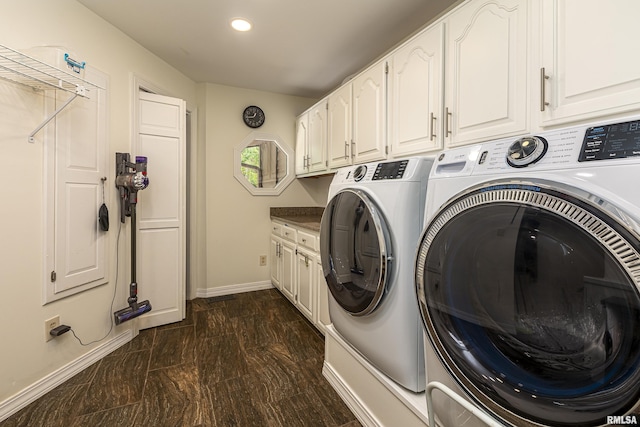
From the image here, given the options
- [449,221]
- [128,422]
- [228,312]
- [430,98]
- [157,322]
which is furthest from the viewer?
[228,312]

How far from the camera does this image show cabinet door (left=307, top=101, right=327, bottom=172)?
9.06 ft

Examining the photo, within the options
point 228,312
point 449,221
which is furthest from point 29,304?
point 449,221

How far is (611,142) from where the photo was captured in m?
0.61

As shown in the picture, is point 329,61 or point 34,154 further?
point 329,61

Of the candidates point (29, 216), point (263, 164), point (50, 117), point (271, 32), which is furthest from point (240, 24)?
point (29, 216)

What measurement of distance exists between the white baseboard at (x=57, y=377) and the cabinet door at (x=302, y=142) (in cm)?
222

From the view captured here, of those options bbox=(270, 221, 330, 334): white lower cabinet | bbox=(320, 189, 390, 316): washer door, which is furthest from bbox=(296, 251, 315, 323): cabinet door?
bbox=(320, 189, 390, 316): washer door

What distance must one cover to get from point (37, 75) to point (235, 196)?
196 cm

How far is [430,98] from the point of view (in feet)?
5.18

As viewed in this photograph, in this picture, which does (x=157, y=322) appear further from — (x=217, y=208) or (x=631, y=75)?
(x=631, y=75)

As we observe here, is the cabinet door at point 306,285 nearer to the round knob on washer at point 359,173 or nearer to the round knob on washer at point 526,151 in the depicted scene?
the round knob on washer at point 359,173

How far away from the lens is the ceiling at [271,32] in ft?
6.03

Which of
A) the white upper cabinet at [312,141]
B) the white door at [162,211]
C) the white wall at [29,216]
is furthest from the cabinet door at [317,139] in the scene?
the white wall at [29,216]

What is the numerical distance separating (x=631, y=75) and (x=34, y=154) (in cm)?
265
